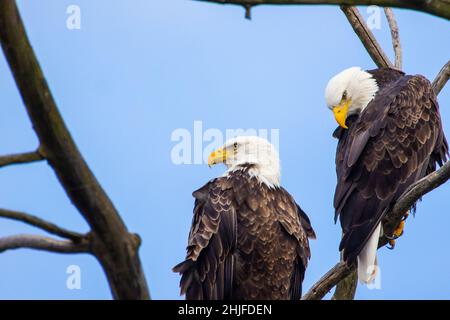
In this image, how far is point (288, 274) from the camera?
19.1ft

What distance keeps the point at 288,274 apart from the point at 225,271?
530 mm

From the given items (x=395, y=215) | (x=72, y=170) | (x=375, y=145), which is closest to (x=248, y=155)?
(x=375, y=145)

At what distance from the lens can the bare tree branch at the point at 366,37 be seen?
7027 millimetres

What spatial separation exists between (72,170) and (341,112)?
3.82m

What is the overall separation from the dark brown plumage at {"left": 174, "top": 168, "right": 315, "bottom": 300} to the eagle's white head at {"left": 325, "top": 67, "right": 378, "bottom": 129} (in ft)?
3.40

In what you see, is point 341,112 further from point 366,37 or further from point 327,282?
point 327,282

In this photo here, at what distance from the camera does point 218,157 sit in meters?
6.29

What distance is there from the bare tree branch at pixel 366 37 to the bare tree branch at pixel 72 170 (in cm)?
435

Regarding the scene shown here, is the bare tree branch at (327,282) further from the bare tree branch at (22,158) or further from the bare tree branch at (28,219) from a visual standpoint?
the bare tree branch at (22,158)

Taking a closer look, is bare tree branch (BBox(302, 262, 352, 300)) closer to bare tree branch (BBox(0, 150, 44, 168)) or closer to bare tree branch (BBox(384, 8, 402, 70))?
bare tree branch (BBox(384, 8, 402, 70))

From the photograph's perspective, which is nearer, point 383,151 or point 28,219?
point 28,219

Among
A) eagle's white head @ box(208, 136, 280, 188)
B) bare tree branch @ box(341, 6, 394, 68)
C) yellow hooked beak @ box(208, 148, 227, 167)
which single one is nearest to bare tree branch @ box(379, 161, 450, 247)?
eagle's white head @ box(208, 136, 280, 188)
